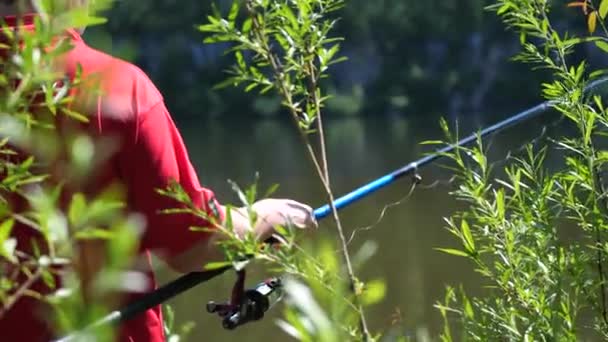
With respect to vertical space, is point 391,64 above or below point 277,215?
below

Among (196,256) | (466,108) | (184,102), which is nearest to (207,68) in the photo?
(184,102)

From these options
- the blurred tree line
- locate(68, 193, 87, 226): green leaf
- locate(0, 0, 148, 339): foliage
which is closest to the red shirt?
locate(0, 0, 148, 339): foliage

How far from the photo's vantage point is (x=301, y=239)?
1.10 m

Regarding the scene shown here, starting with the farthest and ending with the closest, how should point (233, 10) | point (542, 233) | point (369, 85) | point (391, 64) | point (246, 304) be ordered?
point (391, 64) < point (369, 85) < point (246, 304) < point (542, 233) < point (233, 10)

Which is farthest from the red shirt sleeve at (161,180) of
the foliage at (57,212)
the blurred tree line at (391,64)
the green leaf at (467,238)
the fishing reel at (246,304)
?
the blurred tree line at (391,64)

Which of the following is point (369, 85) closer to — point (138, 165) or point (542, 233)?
point (542, 233)

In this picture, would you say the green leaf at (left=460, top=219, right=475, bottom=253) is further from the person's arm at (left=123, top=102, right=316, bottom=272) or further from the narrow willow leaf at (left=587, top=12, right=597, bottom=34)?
the narrow willow leaf at (left=587, top=12, right=597, bottom=34)

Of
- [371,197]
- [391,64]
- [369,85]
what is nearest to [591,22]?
[371,197]

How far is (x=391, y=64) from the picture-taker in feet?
138

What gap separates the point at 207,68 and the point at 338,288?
4297cm

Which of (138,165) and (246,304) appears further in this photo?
(246,304)

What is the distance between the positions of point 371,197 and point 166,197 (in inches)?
613

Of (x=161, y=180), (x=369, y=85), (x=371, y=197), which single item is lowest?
(x=369, y=85)

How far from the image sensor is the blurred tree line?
128 ft
